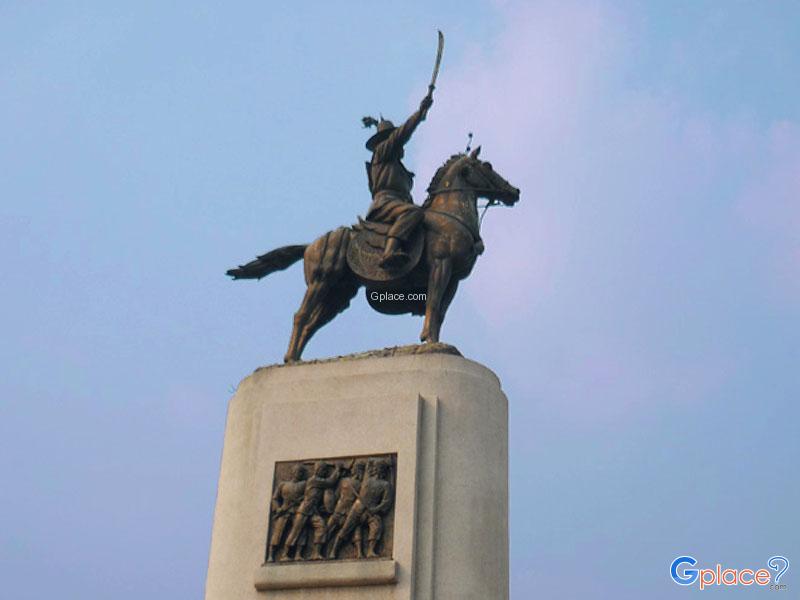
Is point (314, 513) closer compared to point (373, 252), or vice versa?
point (314, 513)

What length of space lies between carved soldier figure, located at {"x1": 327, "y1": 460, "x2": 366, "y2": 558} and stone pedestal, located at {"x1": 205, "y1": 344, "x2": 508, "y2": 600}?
93 millimetres

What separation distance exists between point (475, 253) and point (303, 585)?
14.1 feet

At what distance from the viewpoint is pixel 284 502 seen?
11836 mm

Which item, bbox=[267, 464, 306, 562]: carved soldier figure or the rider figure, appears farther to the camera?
the rider figure

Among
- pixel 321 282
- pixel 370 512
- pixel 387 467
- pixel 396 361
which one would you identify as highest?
pixel 321 282

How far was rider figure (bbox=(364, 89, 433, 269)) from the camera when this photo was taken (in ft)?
42.8

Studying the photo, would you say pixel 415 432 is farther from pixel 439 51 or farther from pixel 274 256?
pixel 439 51

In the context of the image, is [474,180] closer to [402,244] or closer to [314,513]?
[402,244]

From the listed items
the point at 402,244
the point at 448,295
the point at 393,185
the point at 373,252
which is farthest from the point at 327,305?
the point at 393,185

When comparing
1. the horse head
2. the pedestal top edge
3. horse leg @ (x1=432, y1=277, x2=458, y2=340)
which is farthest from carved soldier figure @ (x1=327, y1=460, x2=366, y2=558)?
the horse head

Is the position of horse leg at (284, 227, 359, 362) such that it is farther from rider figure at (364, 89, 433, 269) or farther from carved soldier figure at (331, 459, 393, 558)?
carved soldier figure at (331, 459, 393, 558)

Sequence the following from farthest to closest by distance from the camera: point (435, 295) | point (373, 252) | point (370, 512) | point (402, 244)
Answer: point (373, 252) → point (402, 244) → point (435, 295) → point (370, 512)

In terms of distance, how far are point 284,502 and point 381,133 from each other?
466 cm

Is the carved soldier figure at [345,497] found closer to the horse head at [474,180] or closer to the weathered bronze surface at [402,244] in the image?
the weathered bronze surface at [402,244]
